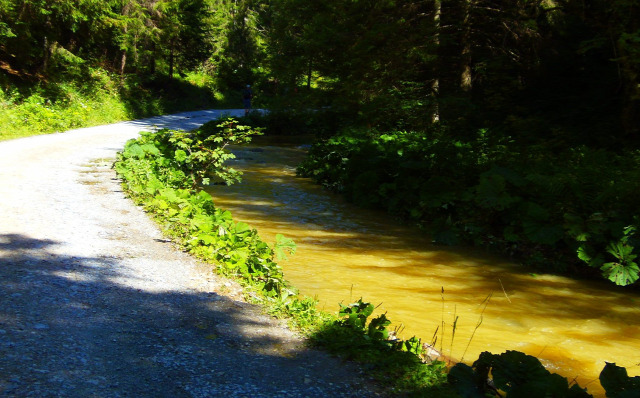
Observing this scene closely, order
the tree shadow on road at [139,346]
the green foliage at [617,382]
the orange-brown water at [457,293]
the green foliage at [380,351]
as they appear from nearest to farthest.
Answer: the green foliage at [617,382]
the tree shadow on road at [139,346]
the green foliage at [380,351]
the orange-brown water at [457,293]

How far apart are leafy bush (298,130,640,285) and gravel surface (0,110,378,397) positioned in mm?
5265

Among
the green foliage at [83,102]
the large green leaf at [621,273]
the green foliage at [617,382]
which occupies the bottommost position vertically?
the large green leaf at [621,273]

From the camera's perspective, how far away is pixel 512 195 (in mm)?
9531

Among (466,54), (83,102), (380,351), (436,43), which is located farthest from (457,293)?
(83,102)

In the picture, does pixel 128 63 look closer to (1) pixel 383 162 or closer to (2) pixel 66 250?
(1) pixel 383 162

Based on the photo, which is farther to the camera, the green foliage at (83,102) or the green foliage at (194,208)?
the green foliage at (83,102)

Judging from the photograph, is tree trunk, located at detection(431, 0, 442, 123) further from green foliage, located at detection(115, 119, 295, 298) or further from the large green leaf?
the large green leaf

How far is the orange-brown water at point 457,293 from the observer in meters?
5.68

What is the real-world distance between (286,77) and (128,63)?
19.0 m

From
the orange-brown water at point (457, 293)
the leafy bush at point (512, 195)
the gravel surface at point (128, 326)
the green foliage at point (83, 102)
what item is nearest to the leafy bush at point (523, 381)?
the gravel surface at point (128, 326)

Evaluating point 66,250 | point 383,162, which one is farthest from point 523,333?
point 383,162

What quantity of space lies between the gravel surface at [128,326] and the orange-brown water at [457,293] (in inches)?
61.2

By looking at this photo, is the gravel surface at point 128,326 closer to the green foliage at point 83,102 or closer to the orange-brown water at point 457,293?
the orange-brown water at point 457,293

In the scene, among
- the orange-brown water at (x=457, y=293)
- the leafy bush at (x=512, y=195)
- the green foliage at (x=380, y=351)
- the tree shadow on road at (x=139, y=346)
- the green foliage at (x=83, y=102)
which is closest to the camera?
the tree shadow on road at (x=139, y=346)
